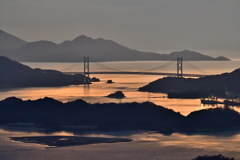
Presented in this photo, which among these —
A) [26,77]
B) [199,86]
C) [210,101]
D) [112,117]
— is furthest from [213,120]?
[26,77]

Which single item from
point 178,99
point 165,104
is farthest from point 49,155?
point 178,99

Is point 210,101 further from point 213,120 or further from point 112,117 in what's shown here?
point 112,117

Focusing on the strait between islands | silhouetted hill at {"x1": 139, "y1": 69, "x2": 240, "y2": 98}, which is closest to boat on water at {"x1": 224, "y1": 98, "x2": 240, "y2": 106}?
silhouetted hill at {"x1": 139, "y1": 69, "x2": 240, "y2": 98}

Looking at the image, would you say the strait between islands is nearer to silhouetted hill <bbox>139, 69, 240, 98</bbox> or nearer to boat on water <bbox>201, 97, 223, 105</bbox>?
boat on water <bbox>201, 97, 223, 105</bbox>

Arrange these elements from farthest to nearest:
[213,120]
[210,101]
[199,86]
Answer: [199,86] < [210,101] < [213,120]

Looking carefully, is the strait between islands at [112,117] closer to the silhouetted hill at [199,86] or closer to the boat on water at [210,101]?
the boat on water at [210,101]

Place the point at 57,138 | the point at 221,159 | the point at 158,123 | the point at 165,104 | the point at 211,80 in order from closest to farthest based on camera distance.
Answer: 1. the point at 221,159
2. the point at 57,138
3. the point at 158,123
4. the point at 165,104
5. the point at 211,80

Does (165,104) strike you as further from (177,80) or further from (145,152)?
(145,152)
